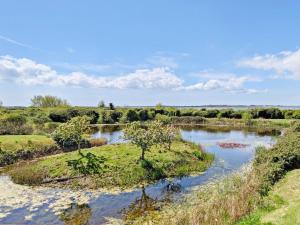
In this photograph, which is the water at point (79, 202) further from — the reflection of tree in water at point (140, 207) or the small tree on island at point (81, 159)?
the small tree on island at point (81, 159)

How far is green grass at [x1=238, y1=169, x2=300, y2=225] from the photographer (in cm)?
1220

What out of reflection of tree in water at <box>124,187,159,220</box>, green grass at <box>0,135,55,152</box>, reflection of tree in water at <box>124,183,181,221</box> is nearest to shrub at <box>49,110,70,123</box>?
green grass at <box>0,135,55,152</box>

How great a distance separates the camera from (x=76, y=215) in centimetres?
1659

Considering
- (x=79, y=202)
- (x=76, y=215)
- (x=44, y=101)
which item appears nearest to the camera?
(x=76, y=215)

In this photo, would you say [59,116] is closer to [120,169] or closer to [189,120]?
[189,120]

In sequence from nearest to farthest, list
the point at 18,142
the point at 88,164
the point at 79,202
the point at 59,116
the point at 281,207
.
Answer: the point at 281,207 → the point at 79,202 → the point at 88,164 → the point at 18,142 → the point at 59,116

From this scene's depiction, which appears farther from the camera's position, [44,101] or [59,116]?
[44,101]

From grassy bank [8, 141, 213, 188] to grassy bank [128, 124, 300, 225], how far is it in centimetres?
552

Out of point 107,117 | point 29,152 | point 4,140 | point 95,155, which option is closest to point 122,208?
point 95,155

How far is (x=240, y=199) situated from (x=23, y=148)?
2483 centimetres


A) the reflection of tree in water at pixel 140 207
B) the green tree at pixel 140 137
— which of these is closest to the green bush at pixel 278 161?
the reflection of tree in water at pixel 140 207

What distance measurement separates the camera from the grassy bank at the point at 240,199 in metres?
12.8

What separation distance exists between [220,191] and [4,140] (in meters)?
25.0

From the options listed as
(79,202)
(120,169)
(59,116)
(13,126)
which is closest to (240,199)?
(79,202)
